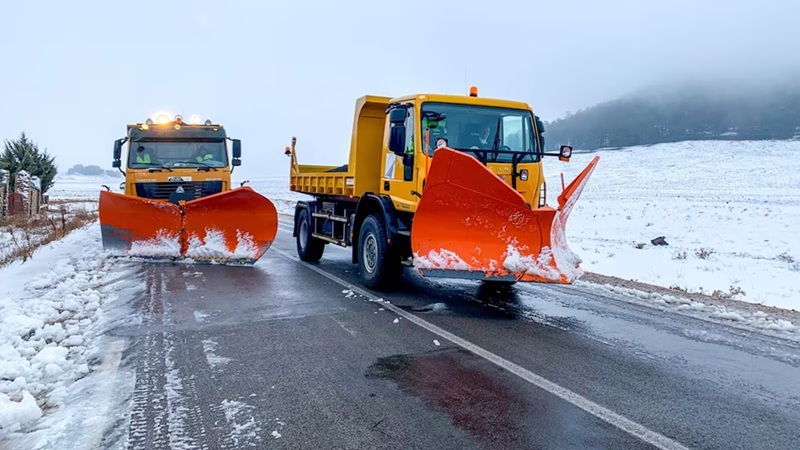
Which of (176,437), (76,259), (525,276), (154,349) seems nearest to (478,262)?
(525,276)

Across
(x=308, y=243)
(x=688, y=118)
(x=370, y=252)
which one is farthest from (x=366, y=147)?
(x=688, y=118)

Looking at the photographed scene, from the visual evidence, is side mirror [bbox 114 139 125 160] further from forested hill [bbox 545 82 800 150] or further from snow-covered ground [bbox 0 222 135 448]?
forested hill [bbox 545 82 800 150]

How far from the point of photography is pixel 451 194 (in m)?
6.57

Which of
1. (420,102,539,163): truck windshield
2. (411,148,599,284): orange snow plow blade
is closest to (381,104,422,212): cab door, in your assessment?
(420,102,539,163): truck windshield

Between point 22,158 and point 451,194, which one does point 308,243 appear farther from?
point 22,158

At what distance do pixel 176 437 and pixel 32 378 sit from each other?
1.64 m

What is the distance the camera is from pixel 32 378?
4.24m

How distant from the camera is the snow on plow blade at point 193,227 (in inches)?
396

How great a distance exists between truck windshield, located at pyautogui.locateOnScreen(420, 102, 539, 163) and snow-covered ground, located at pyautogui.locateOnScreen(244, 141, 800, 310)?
3.90m

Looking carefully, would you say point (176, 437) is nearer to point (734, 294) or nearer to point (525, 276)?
point (525, 276)

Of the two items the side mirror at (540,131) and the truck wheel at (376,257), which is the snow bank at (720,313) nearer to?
the side mirror at (540,131)

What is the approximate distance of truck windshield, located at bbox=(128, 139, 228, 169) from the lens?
11.8m

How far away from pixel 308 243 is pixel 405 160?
14.2 ft

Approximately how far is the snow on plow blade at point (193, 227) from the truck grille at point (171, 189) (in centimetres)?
134
